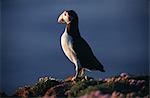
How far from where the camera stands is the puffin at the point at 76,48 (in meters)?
5.18

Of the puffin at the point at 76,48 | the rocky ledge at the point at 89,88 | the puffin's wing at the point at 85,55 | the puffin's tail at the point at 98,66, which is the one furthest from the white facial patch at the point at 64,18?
the rocky ledge at the point at 89,88

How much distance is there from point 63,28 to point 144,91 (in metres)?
1.18

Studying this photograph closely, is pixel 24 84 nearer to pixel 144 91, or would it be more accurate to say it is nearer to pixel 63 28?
pixel 63 28

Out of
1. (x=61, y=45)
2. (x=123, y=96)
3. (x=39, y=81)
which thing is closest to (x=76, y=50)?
(x=61, y=45)

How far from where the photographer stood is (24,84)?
5461 mm

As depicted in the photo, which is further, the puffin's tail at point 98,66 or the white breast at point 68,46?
the puffin's tail at point 98,66

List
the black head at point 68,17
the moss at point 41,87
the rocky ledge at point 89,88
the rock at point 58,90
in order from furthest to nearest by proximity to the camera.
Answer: the black head at point 68,17
the moss at point 41,87
the rock at point 58,90
the rocky ledge at point 89,88

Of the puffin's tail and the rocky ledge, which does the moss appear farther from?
the puffin's tail

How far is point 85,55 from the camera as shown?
524cm

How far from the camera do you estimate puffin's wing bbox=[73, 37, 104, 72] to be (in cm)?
519

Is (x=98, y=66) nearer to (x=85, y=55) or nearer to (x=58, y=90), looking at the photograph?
(x=85, y=55)

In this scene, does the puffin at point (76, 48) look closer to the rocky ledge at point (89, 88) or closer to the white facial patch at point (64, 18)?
the white facial patch at point (64, 18)

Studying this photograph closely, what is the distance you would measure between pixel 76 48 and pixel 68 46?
9cm


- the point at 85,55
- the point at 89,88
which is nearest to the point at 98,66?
the point at 85,55
